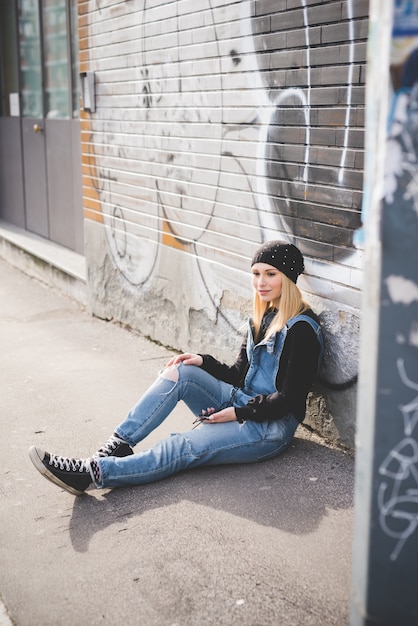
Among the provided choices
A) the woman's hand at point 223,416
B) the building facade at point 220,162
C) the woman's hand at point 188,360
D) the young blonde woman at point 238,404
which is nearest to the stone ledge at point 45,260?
the building facade at point 220,162

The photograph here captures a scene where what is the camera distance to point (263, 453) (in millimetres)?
3621

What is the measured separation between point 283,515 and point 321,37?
2269 millimetres

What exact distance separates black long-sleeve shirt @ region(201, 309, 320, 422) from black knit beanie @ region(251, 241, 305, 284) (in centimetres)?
27

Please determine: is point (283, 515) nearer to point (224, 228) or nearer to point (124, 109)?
point (224, 228)

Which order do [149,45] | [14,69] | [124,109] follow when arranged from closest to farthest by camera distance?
[149,45]
[124,109]
[14,69]

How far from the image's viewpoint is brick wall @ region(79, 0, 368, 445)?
362cm

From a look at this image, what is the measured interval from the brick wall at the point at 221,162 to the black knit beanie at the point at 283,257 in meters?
0.19

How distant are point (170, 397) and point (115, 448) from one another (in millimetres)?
361

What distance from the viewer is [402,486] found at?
6.10 feet

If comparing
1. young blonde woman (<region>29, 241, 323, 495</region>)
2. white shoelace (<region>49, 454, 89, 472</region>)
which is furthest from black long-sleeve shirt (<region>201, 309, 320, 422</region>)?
white shoelace (<region>49, 454, 89, 472</region>)

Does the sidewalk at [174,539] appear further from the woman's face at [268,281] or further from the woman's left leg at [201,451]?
the woman's face at [268,281]

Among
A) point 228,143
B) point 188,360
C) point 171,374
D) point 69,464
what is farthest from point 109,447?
point 228,143

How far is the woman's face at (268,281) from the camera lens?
3.65 metres

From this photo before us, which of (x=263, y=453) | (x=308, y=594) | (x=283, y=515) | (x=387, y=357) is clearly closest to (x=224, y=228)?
(x=263, y=453)
